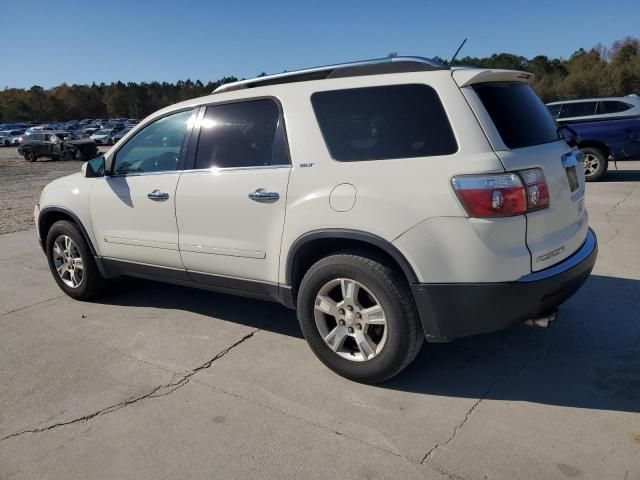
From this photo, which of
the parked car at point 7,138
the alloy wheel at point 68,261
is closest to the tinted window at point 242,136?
the alloy wheel at point 68,261

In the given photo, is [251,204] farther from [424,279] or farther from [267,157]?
[424,279]

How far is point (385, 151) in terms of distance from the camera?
3.03 metres

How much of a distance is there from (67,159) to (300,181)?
29.5m

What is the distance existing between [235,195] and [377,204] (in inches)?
44.5

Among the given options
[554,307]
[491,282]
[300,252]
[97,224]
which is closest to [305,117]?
[300,252]

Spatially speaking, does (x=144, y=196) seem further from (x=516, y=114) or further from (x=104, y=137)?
(x=104, y=137)

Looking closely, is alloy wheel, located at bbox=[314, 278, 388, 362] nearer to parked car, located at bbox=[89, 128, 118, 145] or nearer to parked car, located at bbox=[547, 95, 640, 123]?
parked car, located at bbox=[547, 95, 640, 123]

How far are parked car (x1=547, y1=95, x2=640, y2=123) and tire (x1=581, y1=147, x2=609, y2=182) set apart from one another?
76 centimetres

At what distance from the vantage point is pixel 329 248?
3344 millimetres

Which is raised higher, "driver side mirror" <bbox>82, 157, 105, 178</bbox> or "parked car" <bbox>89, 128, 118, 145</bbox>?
"driver side mirror" <bbox>82, 157, 105, 178</bbox>

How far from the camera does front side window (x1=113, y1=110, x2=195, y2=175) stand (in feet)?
13.4

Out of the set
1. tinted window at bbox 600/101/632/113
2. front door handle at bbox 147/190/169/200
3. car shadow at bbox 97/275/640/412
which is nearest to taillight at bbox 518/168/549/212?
car shadow at bbox 97/275/640/412

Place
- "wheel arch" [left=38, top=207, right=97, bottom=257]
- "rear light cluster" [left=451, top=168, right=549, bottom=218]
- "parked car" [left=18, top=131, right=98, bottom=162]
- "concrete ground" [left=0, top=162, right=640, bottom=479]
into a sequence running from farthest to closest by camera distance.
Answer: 1. "parked car" [left=18, top=131, right=98, bottom=162]
2. "wheel arch" [left=38, top=207, right=97, bottom=257]
3. "rear light cluster" [left=451, top=168, right=549, bottom=218]
4. "concrete ground" [left=0, top=162, right=640, bottom=479]

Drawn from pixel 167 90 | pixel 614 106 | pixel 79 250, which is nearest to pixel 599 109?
pixel 614 106
